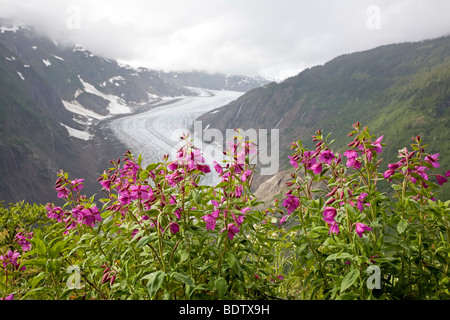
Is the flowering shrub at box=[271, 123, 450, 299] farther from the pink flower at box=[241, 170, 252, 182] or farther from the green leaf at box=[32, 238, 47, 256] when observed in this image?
the green leaf at box=[32, 238, 47, 256]

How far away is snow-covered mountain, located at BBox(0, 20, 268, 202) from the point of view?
256 ft

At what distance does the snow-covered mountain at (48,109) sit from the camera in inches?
3068

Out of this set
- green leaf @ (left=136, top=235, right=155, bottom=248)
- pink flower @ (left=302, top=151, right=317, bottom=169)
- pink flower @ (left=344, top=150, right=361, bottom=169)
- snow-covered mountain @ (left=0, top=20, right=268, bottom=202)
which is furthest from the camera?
snow-covered mountain @ (left=0, top=20, right=268, bottom=202)

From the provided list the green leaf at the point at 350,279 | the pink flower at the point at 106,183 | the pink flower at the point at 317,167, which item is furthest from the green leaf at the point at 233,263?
the pink flower at the point at 106,183

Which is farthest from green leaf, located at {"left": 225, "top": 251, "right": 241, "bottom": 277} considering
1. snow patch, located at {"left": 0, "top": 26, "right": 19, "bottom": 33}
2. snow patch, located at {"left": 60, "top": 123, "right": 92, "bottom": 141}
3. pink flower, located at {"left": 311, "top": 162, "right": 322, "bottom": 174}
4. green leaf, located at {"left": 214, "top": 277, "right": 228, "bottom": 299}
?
snow patch, located at {"left": 0, "top": 26, "right": 19, "bottom": 33}

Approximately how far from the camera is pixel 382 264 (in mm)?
2406

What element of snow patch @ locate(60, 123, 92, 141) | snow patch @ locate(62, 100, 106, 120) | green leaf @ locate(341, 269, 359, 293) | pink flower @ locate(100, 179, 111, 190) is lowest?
green leaf @ locate(341, 269, 359, 293)

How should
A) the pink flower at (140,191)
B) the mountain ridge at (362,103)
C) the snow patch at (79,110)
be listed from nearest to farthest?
the pink flower at (140,191), the mountain ridge at (362,103), the snow patch at (79,110)

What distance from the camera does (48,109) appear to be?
12331 centimetres

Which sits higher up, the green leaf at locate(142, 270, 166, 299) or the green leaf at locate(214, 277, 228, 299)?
the green leaf at locate(142, 270, 166, 299)

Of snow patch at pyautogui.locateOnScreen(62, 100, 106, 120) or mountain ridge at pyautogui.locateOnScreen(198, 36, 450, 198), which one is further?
snow patch at pyautogui.locateOnScreen(62, 100, 106, 120)

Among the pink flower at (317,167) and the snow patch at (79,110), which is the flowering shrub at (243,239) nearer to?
the pink flower at (317,167)

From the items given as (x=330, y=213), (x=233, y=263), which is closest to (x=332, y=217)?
(x=330, y=213)
